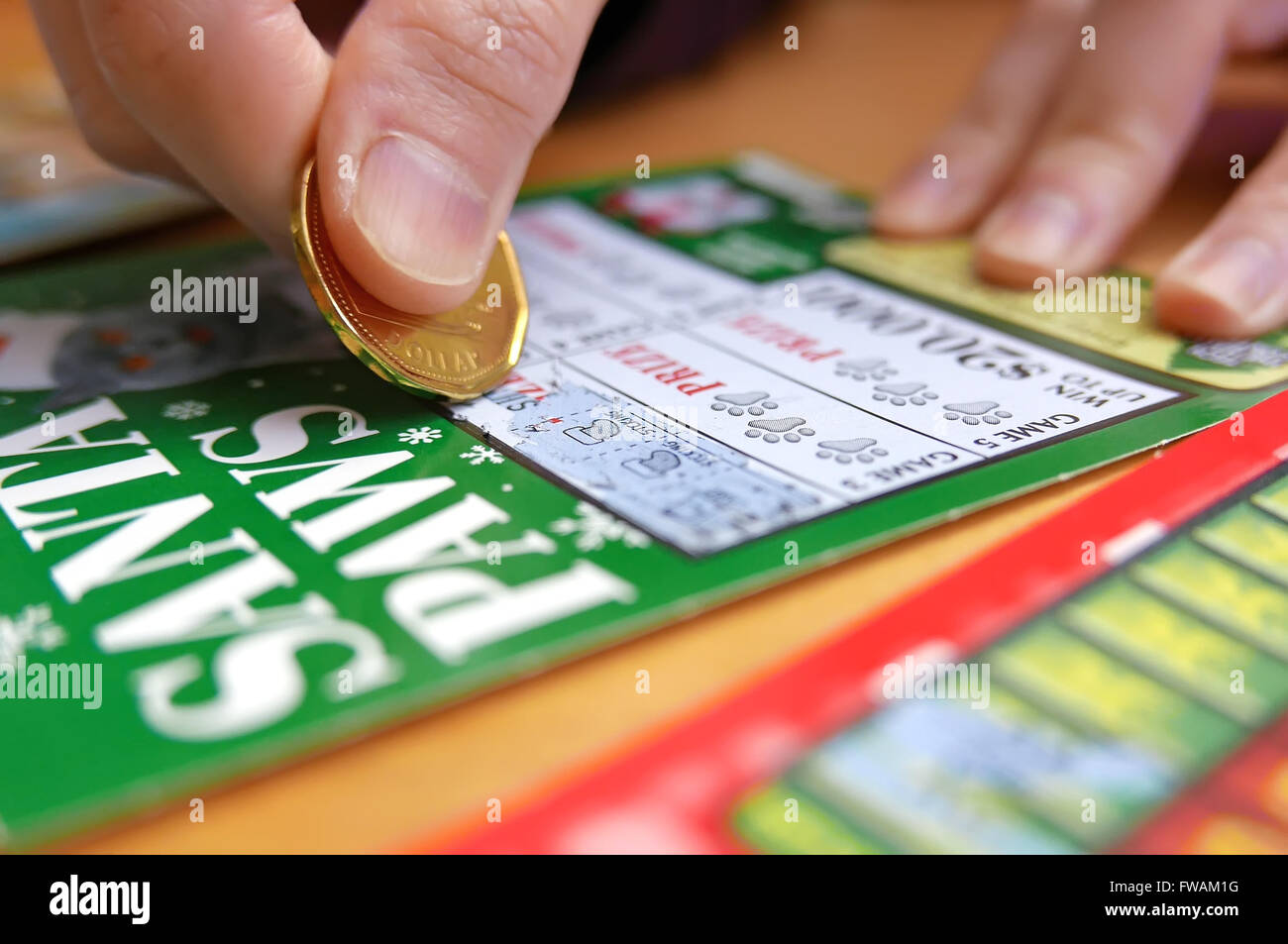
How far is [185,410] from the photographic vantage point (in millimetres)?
604

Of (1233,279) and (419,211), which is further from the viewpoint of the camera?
(1233,279)

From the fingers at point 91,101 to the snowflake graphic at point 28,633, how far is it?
355 millimetres

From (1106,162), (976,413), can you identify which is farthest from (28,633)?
(1106,162)

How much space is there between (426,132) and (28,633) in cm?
30

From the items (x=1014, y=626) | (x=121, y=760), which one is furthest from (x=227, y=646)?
(x=1014, y=626)

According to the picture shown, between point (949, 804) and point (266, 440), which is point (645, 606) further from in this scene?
point (266, 440)

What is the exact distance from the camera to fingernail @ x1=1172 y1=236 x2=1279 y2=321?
682mm

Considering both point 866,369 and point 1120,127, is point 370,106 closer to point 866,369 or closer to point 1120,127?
point 866,369

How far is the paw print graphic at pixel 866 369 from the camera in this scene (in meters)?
0.63

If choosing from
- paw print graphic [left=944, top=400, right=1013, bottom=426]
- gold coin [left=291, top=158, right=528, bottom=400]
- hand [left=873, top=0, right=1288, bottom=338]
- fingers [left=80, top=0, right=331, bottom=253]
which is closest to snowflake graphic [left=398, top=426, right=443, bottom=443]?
gold coin [left=291, top=158, right=528, bottom=400]

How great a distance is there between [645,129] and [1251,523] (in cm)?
83

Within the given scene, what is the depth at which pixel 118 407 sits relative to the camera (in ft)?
1.99

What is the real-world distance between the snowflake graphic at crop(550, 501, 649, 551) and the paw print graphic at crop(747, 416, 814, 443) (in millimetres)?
107

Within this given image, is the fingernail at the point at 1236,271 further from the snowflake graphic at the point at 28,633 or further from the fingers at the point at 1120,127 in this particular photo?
the snowflake graphic at the point at 28,633
